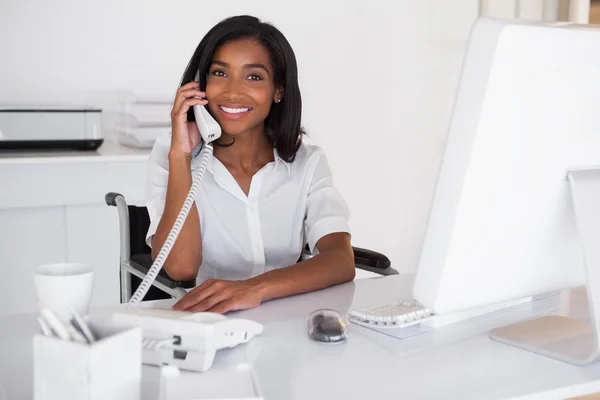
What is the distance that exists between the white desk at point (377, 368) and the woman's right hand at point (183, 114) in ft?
2.01

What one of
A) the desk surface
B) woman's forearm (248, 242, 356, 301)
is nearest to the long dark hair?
woman's forearm (248, 242, 356, 301)

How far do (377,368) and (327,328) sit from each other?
14cm

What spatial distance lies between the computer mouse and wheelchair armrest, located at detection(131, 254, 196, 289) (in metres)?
0.54

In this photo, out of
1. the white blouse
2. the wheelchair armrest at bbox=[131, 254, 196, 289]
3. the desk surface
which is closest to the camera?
the wheelchair armrest at bbox=[131, 254, 196, 289]

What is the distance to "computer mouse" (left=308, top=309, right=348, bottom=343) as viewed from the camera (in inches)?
46.2

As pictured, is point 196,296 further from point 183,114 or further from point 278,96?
point 278,96

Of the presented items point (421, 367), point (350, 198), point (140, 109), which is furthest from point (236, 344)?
point (350, 198)

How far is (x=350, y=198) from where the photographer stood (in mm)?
3641

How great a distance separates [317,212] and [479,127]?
1.08 m

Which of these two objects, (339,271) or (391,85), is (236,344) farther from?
(391,85)

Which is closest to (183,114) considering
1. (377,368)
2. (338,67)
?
(377,368)

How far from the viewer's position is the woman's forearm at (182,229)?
175 cm

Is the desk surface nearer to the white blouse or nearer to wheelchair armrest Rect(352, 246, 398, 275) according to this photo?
the white blouse

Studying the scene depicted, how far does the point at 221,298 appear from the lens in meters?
1.35
